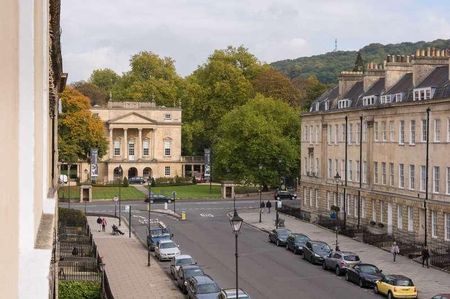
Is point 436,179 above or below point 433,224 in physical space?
above

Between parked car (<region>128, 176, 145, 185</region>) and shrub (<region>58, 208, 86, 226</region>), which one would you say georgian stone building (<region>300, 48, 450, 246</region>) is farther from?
parked car (<region>128, 176, 145, 185</region>)

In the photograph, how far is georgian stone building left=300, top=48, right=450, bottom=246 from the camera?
45.8 metres

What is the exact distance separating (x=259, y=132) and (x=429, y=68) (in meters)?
36.7

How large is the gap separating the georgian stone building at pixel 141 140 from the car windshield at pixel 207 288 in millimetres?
80370

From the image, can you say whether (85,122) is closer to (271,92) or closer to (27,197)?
(271,92)

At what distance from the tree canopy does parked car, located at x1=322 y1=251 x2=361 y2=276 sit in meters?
44.1

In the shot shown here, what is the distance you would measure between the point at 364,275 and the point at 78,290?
13785 millimetres

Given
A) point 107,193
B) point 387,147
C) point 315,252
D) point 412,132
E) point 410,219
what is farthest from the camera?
point 107,193

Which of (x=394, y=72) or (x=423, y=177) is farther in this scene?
(x=394, y=72)

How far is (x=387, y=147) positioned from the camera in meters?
53.3

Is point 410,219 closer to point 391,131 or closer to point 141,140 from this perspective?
point 391,131

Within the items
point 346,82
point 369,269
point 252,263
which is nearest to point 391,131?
point 346,82

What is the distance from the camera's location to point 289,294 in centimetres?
3466

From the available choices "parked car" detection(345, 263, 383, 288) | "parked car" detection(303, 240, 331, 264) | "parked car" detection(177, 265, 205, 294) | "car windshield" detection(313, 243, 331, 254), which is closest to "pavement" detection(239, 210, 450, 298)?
"parked car" detection(345, 263, 383, 288)
